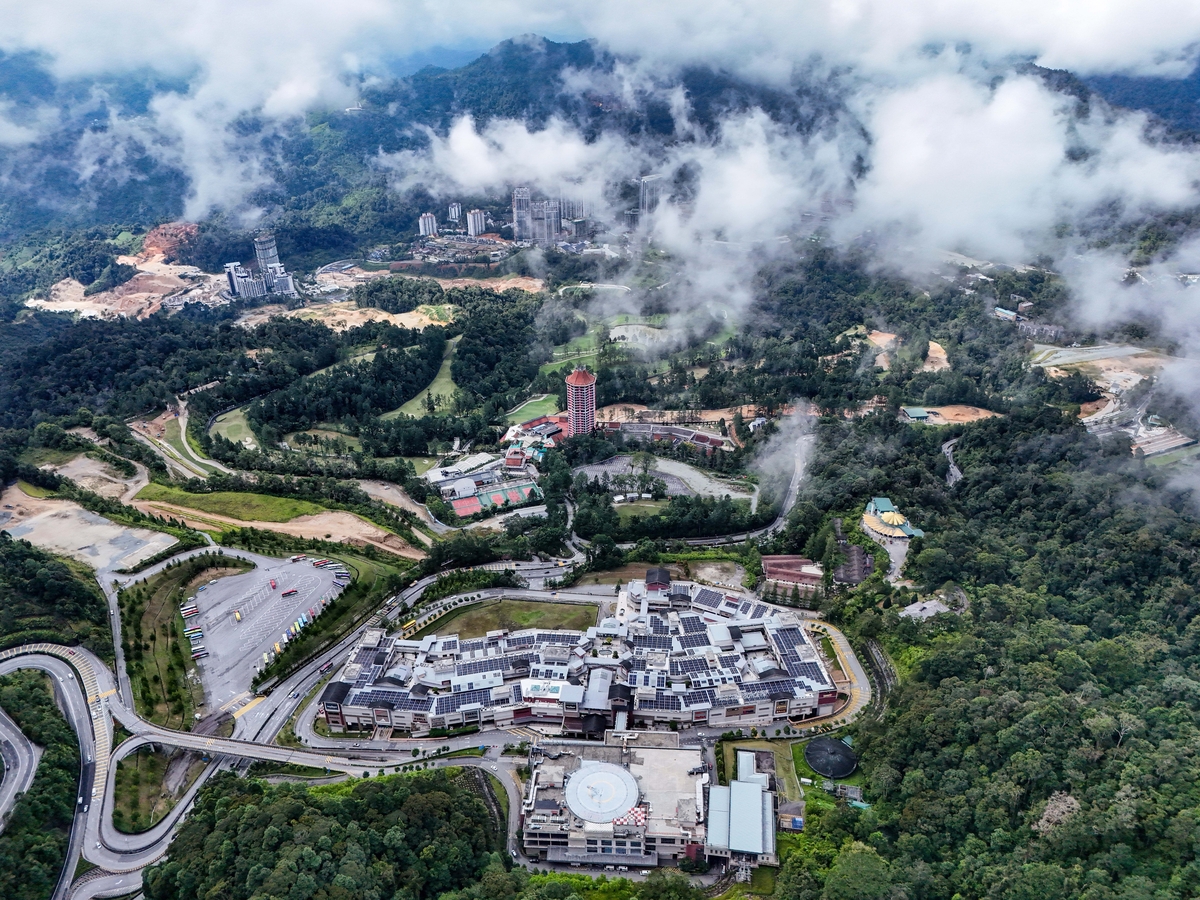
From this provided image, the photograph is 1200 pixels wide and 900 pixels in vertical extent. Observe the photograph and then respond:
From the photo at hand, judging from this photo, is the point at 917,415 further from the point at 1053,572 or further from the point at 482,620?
the point at 482,620

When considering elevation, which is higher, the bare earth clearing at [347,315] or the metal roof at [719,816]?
the bare earth clearing at [347,315]

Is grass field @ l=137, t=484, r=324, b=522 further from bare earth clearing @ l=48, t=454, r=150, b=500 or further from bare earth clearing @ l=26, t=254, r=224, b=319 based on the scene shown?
bare earth clearing @ l=26, t=254, r=224, b=319

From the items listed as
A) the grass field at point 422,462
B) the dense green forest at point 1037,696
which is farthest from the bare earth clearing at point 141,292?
the dense green forest at point 1037,696

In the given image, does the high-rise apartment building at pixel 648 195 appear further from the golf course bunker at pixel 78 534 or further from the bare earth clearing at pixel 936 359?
the golf course bunker at pixel 78 534

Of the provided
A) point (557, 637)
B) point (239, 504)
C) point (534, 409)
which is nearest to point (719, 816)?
point (557, 637)

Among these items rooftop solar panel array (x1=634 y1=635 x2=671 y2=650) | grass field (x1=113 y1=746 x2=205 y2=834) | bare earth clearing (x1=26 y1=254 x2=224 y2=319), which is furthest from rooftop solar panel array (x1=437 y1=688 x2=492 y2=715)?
bare earth clearing (x1=26 y1=254 x2=224 y2=319)
